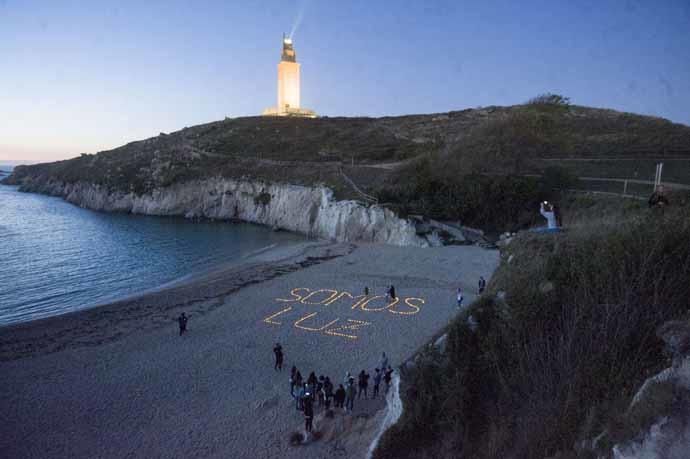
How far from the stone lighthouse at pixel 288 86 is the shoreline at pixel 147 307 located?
268 ft

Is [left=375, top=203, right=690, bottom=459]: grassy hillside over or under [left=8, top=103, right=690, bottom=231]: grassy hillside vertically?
under

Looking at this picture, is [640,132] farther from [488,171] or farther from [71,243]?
[71,243]

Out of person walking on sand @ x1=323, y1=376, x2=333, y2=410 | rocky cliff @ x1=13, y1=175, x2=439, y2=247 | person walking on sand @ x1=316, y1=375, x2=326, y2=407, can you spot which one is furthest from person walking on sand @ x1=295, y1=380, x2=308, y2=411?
rocky cliff @ x1=13, y1=175, x2=439, y2=247

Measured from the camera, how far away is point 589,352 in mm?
7094

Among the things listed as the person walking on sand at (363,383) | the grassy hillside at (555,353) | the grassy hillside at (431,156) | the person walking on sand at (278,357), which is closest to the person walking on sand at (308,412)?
the person walking on sand at (363,383)

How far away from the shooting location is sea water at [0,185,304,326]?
97.9ft

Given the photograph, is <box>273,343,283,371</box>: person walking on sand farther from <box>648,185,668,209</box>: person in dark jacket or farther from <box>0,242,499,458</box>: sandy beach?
<box>648,185,668,209</box>: person in dark jacket

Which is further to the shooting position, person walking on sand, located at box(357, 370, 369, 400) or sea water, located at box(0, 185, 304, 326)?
sea water, located at box(0, 185, 304, 326)

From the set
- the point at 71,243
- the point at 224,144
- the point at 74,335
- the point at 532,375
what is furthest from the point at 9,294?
the point at 224,144

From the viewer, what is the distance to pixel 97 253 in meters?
42.4

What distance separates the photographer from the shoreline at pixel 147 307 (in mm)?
21500

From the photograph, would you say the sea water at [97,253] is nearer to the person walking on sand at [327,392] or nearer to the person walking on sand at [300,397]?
the person walking on sand at [300,397]

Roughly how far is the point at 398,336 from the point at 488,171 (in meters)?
30.3

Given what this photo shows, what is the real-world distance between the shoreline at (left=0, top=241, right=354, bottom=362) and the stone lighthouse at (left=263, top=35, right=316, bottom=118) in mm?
81814
